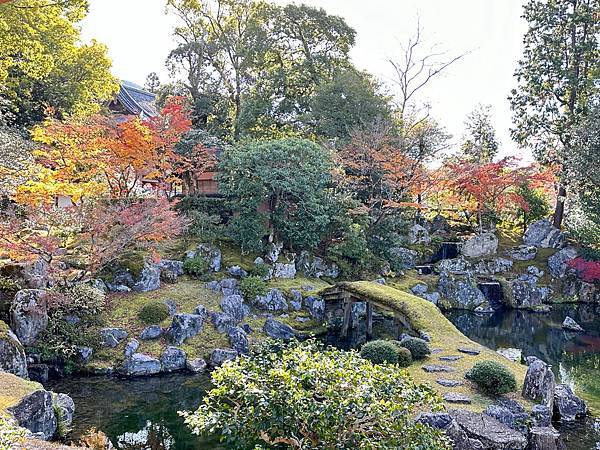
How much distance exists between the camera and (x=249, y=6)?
96.5 feet

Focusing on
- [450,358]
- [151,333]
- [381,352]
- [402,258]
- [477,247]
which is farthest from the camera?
[477,247]

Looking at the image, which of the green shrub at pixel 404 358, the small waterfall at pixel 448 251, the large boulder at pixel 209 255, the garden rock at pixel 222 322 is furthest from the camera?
the small waterfall at pixel 448 251

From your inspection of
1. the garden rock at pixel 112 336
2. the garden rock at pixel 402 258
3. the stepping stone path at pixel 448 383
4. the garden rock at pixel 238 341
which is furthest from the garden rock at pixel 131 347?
the garden rock at pixel 402 258

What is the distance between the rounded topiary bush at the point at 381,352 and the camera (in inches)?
474

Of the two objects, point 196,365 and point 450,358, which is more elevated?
point 450,358

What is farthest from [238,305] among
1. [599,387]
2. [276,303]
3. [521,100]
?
[521,100]

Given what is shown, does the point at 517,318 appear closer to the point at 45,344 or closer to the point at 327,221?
the point at 327,221

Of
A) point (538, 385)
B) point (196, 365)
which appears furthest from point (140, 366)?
point (538, 385)

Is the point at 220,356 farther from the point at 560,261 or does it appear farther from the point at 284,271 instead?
the point at 560,261

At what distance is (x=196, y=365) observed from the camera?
1447 centimetres

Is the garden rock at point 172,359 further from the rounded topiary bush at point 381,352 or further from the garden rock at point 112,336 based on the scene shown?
the rounded topiary bush at point 381,352

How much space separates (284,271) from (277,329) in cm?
368

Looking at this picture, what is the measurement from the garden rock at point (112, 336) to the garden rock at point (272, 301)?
4902 mm

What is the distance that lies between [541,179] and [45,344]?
2503 centimetres
